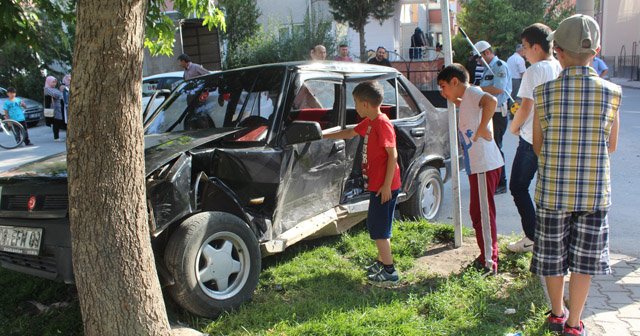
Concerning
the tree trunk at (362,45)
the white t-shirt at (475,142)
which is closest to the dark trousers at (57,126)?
the tree trunk at (362,45)

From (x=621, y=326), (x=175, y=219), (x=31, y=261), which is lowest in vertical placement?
(x=621, y=326)

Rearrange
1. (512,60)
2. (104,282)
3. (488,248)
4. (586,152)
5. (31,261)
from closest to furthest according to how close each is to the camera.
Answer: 1. (104,282)
2. (586,152)
3. (31,261)
4. (488,248)
5. (512,60)

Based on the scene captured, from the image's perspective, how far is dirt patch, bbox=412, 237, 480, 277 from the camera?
4531 millimetres

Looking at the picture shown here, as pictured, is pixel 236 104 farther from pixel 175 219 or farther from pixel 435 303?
pixel 435 303

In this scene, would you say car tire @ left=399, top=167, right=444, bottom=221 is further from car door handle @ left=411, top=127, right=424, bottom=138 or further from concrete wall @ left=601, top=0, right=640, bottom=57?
concrete wall @ left=601, top=0, right=640, bottom=57

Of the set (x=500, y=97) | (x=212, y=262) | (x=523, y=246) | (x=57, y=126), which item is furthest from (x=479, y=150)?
(x=57, y=126)

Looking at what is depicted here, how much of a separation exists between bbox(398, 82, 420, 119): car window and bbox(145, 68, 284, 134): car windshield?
5.29 ft

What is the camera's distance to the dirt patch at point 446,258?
453 centimetres

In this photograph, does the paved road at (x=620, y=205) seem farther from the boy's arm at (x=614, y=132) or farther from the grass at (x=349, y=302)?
the boy's arm at (x=614, y=132)

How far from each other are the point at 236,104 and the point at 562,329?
2951mm

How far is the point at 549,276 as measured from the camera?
3.30 m

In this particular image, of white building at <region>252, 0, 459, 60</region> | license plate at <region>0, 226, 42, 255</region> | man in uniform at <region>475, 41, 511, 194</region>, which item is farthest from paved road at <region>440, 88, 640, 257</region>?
white building at <region>252, 0, 459, 60</region>

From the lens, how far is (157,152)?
386 cm

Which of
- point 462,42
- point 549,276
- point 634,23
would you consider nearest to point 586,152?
point 549,276
